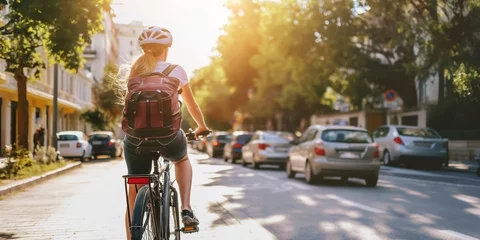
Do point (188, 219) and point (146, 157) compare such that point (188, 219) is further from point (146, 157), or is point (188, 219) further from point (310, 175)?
point (310, 175)

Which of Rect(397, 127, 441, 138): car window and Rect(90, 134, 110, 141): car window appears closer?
Rect(397, 127, 441, 138): car window

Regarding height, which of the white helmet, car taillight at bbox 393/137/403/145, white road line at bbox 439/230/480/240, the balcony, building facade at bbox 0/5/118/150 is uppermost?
the balcony

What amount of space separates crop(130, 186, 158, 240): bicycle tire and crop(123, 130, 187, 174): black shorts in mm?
444

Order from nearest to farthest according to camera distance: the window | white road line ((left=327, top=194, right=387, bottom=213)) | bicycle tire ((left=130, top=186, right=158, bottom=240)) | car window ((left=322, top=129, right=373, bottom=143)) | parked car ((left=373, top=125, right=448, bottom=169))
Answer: bicycle tire ((left=130, top=186, right=158, bottom=240)) → white road line ((left=327, top=194, right=387, bottom=213)) → car window ((left=322, top=129, right=373, bottom=143)) → parked car ((left=373, top=125, right=448, bottom=169)) → the window

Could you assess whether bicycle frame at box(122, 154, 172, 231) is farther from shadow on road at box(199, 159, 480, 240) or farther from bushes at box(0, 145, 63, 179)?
bushes at box(0, 145, 63, 179)

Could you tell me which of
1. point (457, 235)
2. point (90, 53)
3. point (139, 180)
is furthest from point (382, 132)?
point (90, 53)

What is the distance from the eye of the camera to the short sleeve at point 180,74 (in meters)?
4.99

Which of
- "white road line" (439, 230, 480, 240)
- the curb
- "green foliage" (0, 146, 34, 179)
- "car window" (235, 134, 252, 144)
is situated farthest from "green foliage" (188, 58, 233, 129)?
"white road line" (439, 230, 480, 240)

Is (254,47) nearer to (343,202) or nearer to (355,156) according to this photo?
(355,156)

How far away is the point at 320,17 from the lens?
102 feet

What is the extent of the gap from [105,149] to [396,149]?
1658 cm

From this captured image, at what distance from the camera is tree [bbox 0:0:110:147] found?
45.0 feet

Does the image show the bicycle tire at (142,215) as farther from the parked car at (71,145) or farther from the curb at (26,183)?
the parked car at (71,145)

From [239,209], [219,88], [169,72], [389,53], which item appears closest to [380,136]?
[389,53]
